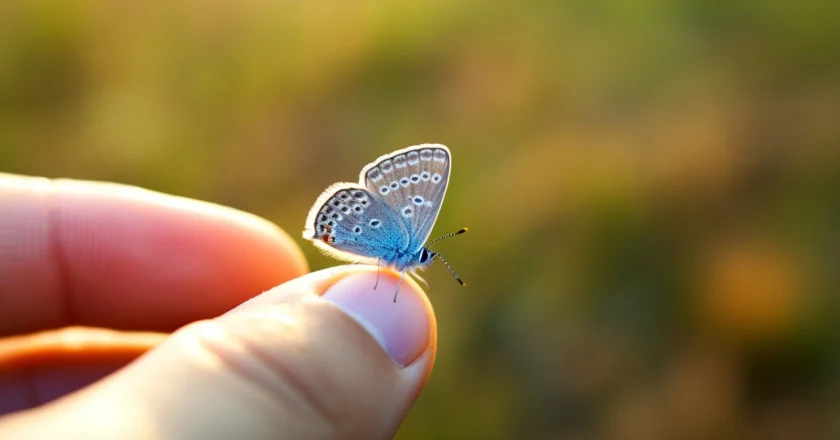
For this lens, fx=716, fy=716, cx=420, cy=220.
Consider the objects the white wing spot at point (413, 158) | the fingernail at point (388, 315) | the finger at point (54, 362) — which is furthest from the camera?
the finger at point (54, 362)

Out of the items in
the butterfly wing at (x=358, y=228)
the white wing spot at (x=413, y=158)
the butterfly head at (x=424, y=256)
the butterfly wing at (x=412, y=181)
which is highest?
the white wing spot at (x=413, y=158)

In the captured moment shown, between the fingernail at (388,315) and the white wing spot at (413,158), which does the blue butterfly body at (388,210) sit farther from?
the fingernail at (388,315)

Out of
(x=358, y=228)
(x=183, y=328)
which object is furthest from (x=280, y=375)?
(x=358, y=228)

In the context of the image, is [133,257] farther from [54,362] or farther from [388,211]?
[388,211]

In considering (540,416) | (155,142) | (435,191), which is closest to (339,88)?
(155,142)

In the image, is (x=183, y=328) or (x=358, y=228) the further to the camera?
(x=358, y=228)

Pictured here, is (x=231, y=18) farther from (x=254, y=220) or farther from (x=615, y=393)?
(x=615, y=393)

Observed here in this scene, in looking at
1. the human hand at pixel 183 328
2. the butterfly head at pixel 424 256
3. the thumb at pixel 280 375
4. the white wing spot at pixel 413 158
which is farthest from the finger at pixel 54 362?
the white wing spot at pixel 413 158
